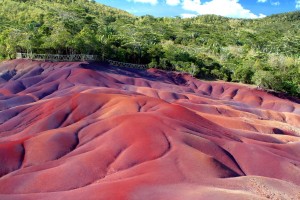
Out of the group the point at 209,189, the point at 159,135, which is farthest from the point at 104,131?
the point at 209,189

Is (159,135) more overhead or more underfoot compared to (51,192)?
more overhead

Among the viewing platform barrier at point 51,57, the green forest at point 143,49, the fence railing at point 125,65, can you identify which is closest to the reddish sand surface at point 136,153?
the viewing platform barrier at point 51,57

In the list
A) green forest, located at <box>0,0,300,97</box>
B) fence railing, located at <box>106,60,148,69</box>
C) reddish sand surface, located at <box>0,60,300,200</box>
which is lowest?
reddish sand surface, located at <box>0,60,300,200</box>

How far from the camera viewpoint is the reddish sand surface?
26231 mm

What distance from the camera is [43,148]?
3434cm

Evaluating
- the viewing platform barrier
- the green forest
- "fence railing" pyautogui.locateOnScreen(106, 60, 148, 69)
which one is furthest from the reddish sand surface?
"fence railing" pyautogui.locateOnScreen(106, 60, 148, 69)

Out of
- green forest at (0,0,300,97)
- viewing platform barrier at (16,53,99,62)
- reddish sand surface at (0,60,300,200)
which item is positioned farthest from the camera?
green forest at (0,0,300,97)

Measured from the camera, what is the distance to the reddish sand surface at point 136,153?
1033 inches

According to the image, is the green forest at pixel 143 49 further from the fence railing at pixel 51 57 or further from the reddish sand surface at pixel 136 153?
the reddish sand surface at pixel 136 153

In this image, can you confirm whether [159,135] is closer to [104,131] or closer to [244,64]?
[104,131]

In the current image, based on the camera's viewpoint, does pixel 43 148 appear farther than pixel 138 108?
No

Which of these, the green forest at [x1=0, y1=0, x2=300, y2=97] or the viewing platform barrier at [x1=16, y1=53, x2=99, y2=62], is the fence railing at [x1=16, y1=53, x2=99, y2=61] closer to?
the viewing platform barrier at [x1=16, y1=53, x2=99, y2=62]

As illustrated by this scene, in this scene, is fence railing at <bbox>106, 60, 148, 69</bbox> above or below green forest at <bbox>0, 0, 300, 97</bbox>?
below

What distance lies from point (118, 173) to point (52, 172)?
5042 millimetres
